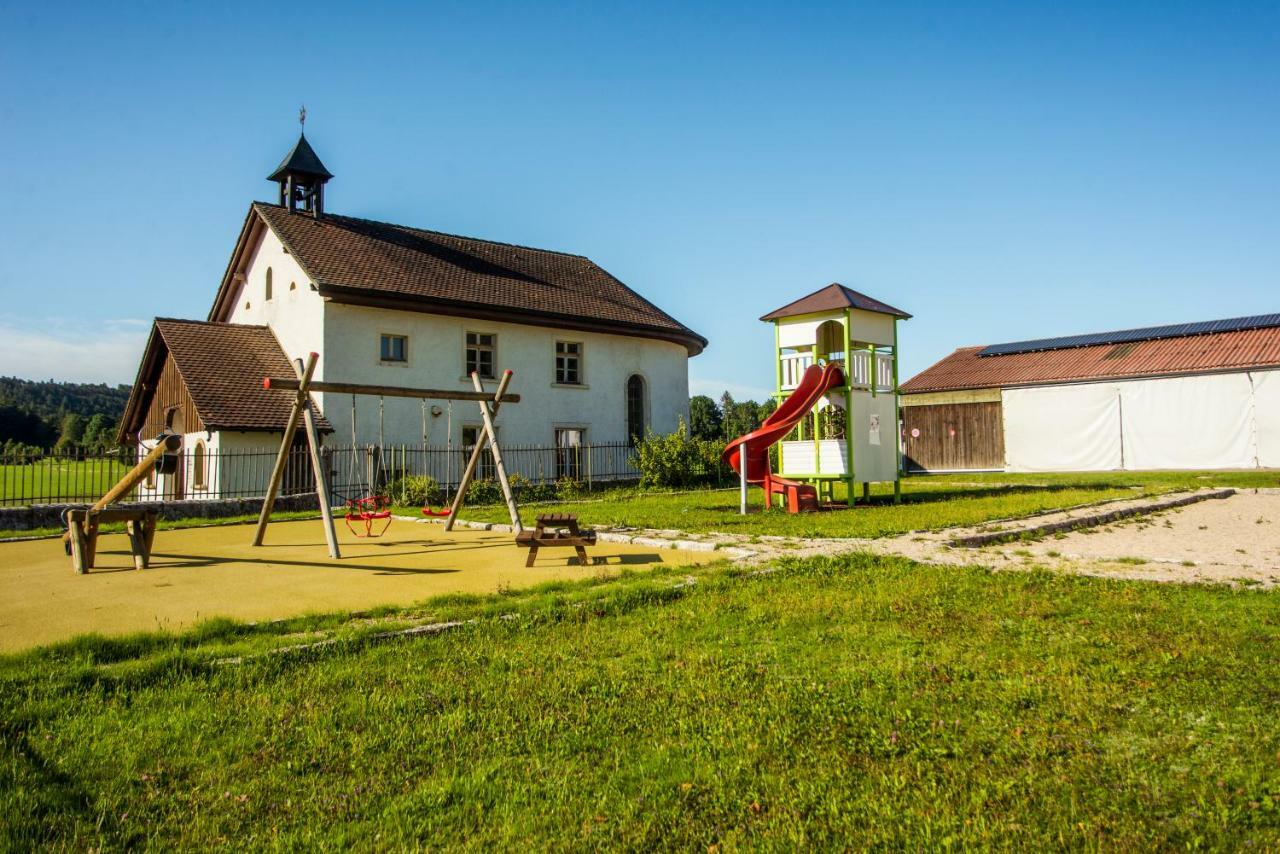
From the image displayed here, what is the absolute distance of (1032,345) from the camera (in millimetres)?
36781

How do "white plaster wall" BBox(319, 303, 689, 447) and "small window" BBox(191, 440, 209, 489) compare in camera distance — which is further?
"white plaster wall" BBox(319, 303, 689, 447)

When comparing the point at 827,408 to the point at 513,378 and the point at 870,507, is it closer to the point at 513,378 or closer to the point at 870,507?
the point at 870,507

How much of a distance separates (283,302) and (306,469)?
6.33 m

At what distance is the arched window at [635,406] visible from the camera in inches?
1164

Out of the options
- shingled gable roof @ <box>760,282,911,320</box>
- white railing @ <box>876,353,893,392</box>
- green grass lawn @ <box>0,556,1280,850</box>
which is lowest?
green grass lawn @ <box>0,556,1280,850</box>

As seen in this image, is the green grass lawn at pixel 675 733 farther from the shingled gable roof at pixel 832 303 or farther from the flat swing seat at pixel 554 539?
the shingled gable roof at pixel 832 303

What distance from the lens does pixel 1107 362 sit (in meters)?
32.6

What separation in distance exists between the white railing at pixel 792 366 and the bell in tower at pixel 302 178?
1701 centimetres

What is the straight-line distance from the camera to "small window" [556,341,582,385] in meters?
27.8

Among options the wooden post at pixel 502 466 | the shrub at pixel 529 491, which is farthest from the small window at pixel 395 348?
the wooden post at pixel 502 466

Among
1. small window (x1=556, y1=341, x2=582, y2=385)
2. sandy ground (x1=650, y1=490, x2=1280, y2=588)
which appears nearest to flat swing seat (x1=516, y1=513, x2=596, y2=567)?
sandy ground (x1=650, y1=490, x2=1280, y2=588)

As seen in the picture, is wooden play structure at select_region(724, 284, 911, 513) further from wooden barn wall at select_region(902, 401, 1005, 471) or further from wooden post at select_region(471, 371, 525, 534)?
wooden barn wall at select_region(902, 401, 1005, 471)

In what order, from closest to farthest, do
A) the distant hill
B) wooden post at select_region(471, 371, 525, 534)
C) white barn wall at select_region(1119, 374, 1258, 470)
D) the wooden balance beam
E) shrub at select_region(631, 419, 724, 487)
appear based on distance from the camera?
the wooden balance beam < wooden post at select_region(471, 371, 525, 534) < shrub at select_region(631, 419, 724, 487) < white barn wall at select_region(1119, 374, 1258, 470) < the distant hill

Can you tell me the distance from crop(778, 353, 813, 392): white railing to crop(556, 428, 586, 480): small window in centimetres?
1016
